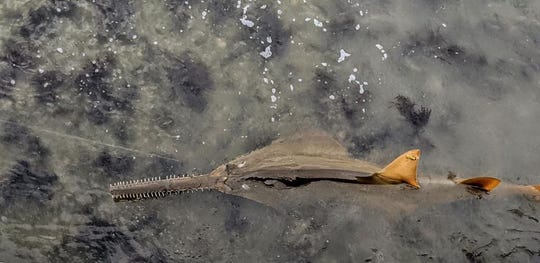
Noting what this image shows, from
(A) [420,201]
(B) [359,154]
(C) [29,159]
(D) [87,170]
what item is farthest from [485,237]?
(C) [29,159]

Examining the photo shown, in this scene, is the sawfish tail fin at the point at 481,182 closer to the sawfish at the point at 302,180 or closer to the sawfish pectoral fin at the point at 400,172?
the sawfish at the point at 302,180

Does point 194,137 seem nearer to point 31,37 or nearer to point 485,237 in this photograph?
point 31,37

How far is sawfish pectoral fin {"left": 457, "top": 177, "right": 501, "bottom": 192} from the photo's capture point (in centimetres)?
400

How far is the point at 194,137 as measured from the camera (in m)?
4.11

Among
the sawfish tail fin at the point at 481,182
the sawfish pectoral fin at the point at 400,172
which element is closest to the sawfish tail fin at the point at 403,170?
the sawfish pectoral fin at the point at 400,172

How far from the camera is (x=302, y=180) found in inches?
158

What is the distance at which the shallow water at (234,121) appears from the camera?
4043 millimetres

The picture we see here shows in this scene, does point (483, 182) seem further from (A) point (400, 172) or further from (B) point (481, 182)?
(A) point (400, 172)

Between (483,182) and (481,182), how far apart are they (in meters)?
0.01

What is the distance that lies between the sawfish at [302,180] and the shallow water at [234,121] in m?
0.06

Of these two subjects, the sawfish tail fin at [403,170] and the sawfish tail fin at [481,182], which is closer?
the sawfish tail fin at [403,170]

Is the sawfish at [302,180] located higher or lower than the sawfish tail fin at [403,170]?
lower

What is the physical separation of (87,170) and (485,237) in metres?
2.58

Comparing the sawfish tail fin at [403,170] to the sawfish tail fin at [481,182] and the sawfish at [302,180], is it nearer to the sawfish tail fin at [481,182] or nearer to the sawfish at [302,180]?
the sawfish at [302,180]
